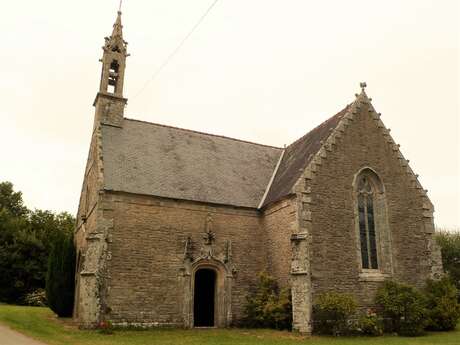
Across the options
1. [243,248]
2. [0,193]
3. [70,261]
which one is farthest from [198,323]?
[0,193]

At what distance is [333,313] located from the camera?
17391 millimetres

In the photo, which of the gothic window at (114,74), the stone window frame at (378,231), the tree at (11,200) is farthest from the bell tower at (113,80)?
the tree at (11,200)

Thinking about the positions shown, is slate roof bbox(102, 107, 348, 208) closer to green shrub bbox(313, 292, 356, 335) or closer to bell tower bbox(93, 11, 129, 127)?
bell tower bbox(93, 11, 129, 127)

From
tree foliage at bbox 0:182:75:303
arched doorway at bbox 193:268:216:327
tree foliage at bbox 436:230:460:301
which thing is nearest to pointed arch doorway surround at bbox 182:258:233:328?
arched doorway at bbox 193:268:216:327

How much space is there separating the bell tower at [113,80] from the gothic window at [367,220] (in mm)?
13232

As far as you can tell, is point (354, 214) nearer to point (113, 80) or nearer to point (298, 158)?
point (298, 158)

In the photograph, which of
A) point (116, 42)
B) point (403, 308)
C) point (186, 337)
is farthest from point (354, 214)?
point (116, 42)

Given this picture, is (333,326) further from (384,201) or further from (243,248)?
(384,201)

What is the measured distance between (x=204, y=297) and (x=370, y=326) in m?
7.97

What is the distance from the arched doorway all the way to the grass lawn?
2.98 m

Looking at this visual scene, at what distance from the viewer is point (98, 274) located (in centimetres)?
1741

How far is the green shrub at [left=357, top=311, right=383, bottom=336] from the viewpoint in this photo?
17.6 metres

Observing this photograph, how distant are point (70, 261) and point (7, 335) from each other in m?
9.64

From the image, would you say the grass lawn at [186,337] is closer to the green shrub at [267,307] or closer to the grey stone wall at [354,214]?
the green shrub at [267,307]
